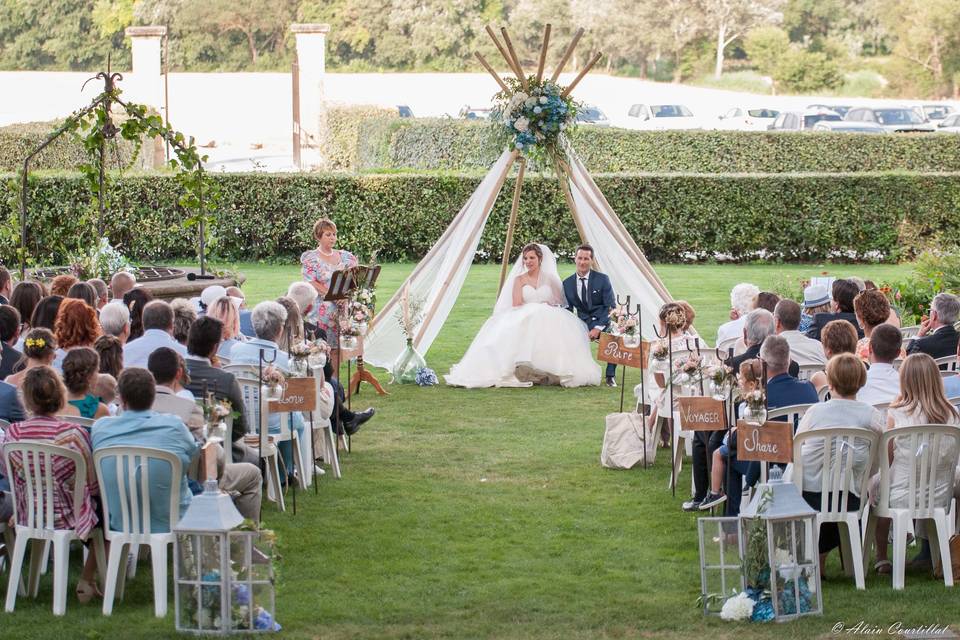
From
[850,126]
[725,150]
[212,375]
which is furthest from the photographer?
[850,126]

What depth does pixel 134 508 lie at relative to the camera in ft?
17.8

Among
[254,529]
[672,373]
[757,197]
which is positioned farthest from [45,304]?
[757,197]

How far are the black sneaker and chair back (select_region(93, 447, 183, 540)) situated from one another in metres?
2.85

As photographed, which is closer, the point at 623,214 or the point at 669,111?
the point at 623,214

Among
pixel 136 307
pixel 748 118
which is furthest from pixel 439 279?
pixel 748 118

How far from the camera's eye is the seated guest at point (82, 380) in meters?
5.86

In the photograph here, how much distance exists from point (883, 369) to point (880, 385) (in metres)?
0.11

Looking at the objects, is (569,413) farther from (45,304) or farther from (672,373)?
(45,304)

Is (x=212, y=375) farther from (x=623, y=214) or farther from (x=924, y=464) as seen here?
(x=623, y=214)

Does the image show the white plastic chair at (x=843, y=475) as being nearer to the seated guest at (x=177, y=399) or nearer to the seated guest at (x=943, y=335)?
the seated guest at (x=943, y=335)

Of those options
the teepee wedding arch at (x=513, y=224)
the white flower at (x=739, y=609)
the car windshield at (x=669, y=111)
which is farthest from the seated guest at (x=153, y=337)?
the car windshield at (x=669, y=111)

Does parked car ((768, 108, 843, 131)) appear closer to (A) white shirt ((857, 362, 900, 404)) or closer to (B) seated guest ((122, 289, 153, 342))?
(B) seated guest ((122, 289, 153, 342))

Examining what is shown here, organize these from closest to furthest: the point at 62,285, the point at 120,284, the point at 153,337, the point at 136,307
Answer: the point at 153,337 < the point at 136,307 < the point at 62,285 < the point at 120,284

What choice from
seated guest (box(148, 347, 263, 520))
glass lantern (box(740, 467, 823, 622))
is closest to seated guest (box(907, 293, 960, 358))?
glass lantern (box(740, 467, 823, 622))
